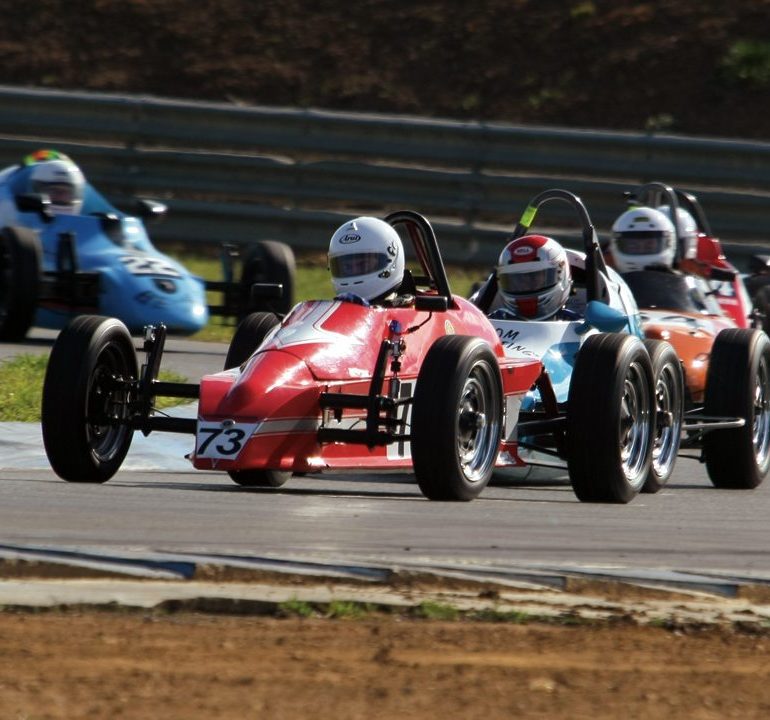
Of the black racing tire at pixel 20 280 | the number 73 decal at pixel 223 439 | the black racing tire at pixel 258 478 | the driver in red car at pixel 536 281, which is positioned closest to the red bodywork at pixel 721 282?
the driver in red car at pixel 536 281

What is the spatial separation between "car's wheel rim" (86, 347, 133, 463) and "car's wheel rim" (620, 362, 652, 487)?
7.46 feet

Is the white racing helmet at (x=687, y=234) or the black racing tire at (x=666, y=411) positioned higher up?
the white racing helmet at (x=687, y=234)

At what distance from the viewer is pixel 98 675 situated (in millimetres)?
4676

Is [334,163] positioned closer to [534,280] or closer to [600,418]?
[534,280]

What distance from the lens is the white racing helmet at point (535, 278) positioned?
10.2 meters

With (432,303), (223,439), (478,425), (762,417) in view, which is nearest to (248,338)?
(432,303)

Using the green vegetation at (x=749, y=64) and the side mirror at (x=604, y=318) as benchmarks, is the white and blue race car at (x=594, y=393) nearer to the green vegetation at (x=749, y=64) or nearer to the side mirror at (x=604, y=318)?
the side mirror at (x=604, y=318)

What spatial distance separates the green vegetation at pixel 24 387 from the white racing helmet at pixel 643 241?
11.3 feet

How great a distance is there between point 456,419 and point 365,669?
2.94m

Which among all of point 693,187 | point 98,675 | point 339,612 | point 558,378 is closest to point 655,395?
point 558,378

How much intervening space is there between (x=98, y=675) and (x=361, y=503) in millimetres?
3297

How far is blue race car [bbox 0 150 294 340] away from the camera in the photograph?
559 inches

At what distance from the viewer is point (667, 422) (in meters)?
9.28

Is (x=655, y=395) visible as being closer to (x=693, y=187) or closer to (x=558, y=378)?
(x=558, y=378)
